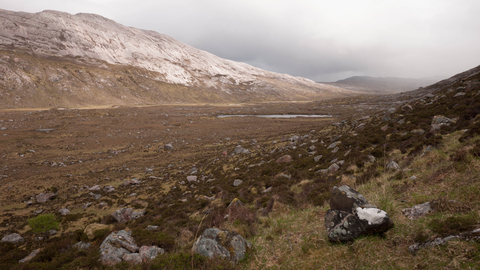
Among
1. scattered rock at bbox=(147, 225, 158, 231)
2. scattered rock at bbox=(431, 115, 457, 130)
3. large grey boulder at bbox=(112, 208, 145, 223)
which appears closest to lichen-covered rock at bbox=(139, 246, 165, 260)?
scattered rock at bbox=(147, 225, 158, 231)

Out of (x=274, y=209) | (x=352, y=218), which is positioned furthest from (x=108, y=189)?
(x=352, y=218)

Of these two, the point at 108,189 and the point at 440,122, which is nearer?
the point at 440,122

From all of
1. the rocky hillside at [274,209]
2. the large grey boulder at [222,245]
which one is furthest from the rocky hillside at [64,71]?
the large grey boulder at [222,245]

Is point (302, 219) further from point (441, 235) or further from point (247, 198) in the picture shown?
point (247, 198)

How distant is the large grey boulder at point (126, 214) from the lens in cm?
1630

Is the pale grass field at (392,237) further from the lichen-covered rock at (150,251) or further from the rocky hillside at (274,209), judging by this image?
the lichen-covered rock at (150,251)

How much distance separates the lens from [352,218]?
5.76 meters

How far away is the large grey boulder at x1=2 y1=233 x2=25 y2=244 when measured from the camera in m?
13.5

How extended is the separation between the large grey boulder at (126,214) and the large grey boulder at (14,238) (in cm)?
555

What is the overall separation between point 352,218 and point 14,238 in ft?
70.3

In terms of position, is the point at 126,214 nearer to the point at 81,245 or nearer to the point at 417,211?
the point at 81,245

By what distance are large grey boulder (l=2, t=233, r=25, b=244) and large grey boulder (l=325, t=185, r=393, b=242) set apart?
66.0ft

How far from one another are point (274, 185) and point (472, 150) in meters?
11.1

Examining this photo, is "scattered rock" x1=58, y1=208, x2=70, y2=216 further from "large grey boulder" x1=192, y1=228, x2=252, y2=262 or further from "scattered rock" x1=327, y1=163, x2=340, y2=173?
"scattered rock" x1=327, y1=163, x2=340, y2=173
